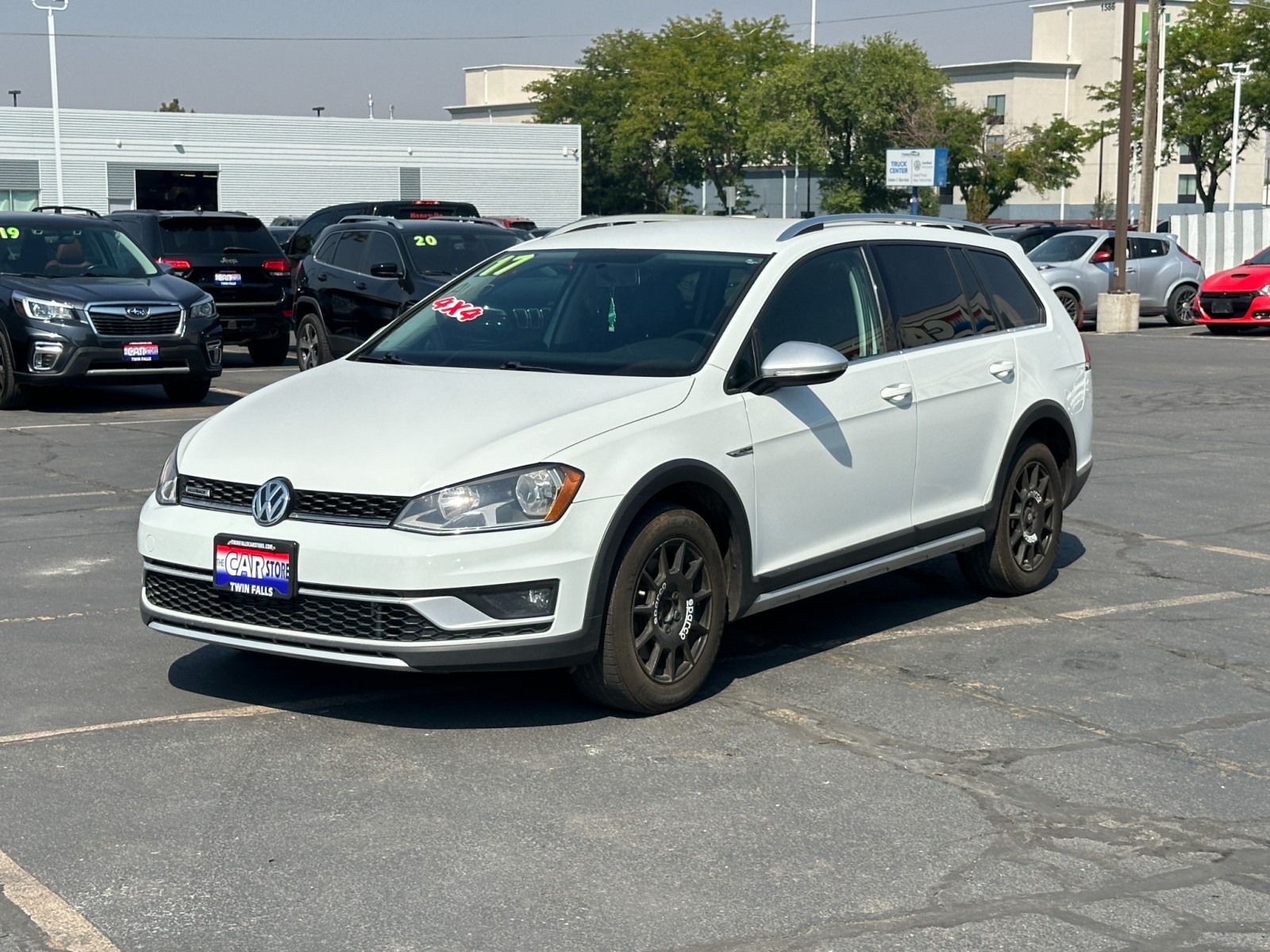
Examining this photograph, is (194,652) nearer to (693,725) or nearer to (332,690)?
(332,690)

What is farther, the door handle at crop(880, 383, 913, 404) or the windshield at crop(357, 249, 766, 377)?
the door handle at crop(880, 383, 913, 404)

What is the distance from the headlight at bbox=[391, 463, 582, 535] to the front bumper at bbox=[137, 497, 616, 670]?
4 centimetres

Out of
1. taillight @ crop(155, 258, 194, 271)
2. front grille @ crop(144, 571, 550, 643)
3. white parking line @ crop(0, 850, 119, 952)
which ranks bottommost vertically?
white parking line @ crop(0, 850, 119, 952)

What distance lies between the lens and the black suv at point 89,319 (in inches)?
608

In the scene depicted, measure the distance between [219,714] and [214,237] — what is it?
598 inches

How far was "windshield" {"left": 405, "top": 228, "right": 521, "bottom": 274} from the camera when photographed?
17.1 meters

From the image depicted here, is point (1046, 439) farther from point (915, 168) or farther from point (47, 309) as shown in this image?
point (915, 168)

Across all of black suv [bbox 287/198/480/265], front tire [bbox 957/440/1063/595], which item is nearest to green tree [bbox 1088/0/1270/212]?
black suv [bbox 287/198/480/265]

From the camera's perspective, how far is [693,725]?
590 centimetres

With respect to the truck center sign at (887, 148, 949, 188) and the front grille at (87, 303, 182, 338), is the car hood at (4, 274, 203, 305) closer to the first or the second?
the front grille at (87, 303, 182, 338)

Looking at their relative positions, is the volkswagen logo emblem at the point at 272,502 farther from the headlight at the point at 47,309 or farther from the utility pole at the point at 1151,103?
the utility pole at the point at 1151,103

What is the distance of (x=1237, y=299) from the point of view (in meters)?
26.9

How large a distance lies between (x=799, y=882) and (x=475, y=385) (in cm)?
251

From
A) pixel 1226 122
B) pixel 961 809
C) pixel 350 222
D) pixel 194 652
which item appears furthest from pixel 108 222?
pixel 1226 122
